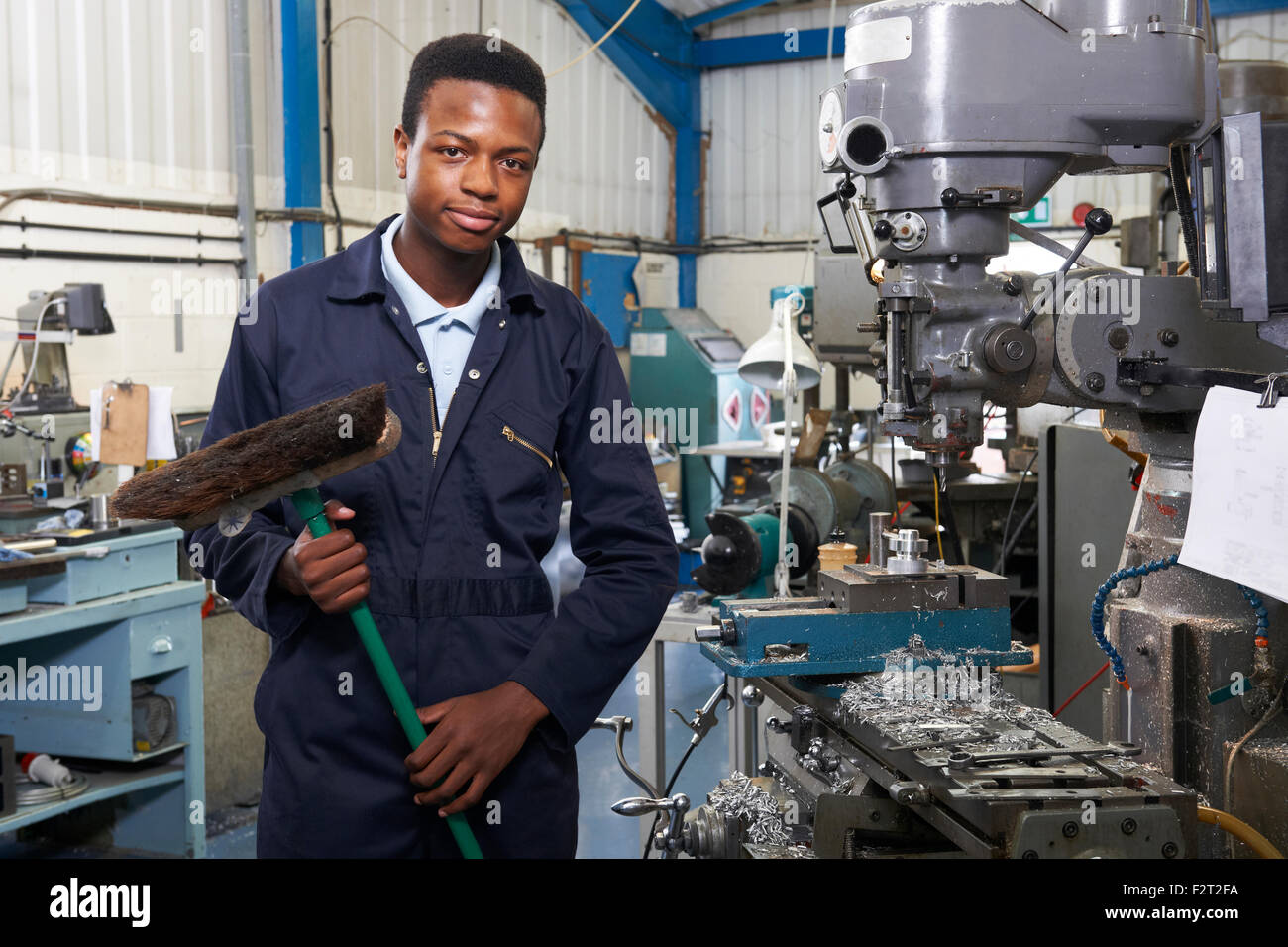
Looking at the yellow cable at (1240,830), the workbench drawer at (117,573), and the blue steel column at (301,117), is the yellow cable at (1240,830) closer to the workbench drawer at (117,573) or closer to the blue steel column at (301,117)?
the workbench drawer at (117,573)

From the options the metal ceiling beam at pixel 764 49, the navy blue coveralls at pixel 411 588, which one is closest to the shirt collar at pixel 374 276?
the navy blue coveralls at pixel 411 588

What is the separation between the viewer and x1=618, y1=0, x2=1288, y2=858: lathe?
1.33 m

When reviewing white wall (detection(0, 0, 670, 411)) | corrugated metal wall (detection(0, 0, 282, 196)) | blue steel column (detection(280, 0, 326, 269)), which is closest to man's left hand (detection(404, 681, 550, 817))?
white wall (detection(0, 0, 670, 411))

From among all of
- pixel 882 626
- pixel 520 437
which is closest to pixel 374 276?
pixel 520 437

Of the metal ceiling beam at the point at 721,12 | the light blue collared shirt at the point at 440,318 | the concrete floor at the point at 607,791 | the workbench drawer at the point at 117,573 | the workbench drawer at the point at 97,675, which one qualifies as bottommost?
the concrete floor at the point at 607,791

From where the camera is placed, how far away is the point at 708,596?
8.82ft

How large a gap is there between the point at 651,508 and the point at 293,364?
38cm

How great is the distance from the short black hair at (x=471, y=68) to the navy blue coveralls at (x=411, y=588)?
17 cm

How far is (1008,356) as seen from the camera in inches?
56.8

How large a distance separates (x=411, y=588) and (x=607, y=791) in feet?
8.22

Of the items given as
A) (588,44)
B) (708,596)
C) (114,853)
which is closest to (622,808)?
(708,596)

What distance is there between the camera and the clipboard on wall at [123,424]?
3.02 m

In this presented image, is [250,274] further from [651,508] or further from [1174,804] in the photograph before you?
[1174,804]

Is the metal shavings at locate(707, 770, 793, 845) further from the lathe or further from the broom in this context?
the broom
